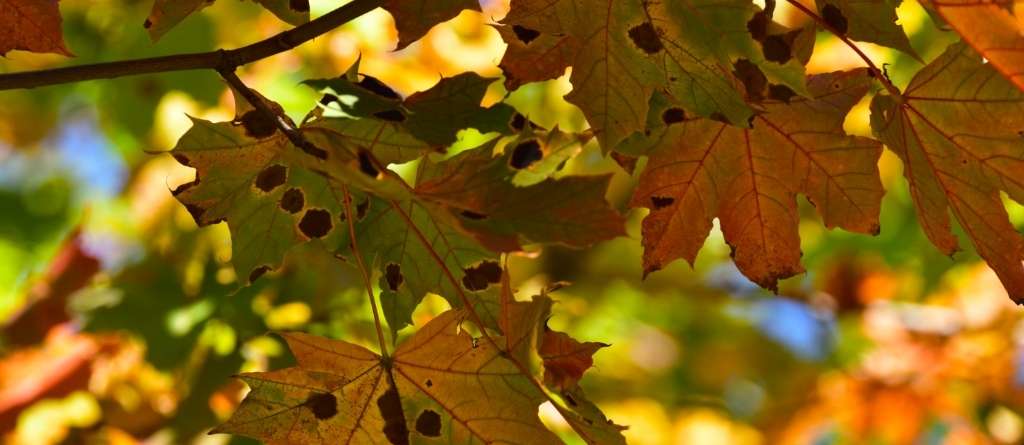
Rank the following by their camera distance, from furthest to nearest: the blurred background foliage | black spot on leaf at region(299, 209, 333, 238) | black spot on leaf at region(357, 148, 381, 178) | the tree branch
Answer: the blurred background foliage
black spot on leaf at region(299, 209, 333, 238)
the tree branch
black spot on leaf at region(357, 148, 381, 178)

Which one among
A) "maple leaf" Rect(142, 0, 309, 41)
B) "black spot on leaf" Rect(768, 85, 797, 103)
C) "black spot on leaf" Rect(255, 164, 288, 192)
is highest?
"maple leaf" Rect(142, 0, 309, 41)

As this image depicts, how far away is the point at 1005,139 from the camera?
4.24 ft

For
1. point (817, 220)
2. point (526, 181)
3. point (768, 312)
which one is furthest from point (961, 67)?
Result: point (768, 312)

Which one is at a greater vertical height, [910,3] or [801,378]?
[910,3]

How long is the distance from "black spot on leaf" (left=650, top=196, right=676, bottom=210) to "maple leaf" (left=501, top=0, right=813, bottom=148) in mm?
202

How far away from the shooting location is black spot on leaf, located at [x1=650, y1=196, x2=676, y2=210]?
136 centimetres

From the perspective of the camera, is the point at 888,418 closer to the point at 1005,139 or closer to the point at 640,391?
the point at 640,391

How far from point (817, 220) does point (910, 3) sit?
70cm

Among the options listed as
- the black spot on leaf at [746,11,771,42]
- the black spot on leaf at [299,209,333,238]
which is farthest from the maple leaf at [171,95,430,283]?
the black spot on leaf at [746,11,771,42]

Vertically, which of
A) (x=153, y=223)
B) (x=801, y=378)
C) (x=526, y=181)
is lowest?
(x=526, y=181)

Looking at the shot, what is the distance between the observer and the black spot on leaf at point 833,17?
47.2 inches

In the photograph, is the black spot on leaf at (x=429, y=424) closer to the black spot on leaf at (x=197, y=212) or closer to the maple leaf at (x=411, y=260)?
the maple leaf at (x=411, y=260)

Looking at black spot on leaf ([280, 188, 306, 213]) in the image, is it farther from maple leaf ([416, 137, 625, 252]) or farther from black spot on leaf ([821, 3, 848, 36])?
black spot on leaf ([821, 3, 848, 36])

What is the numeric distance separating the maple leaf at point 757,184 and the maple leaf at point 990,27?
1.06 ft
